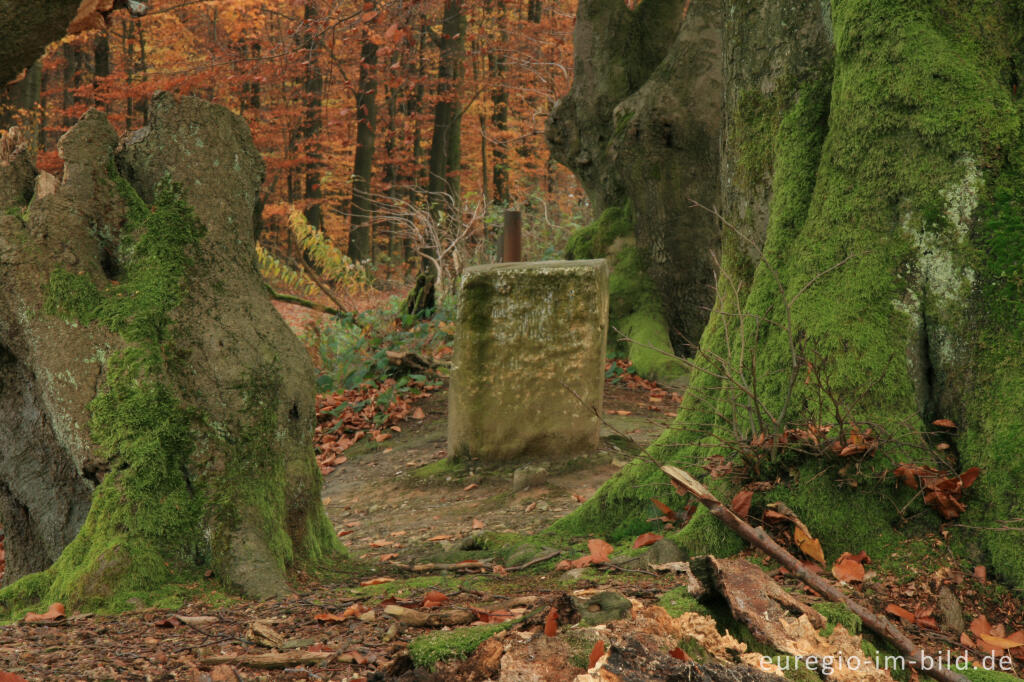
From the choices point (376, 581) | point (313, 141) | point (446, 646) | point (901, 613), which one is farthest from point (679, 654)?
point (313, 141)

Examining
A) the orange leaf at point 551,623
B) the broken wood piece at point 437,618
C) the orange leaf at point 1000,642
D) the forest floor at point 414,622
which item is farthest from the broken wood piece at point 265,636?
the orange leaf at point 1000,642

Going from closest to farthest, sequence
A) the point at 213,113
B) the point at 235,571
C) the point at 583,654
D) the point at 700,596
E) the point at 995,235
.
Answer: the point at 583,654
the point at 700,596
the point at 995,235
the point at 235,571
the point at 213,113

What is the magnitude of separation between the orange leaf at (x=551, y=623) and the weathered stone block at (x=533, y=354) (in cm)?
450

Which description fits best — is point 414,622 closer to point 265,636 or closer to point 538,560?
point 265,636

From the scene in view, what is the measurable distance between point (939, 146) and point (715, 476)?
1.69 metres

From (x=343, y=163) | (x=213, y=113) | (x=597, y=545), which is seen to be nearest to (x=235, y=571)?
(x=597, y=545)

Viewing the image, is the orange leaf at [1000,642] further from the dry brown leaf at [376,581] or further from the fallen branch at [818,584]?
the dry brown leaf at [376,581]

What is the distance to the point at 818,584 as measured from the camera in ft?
9.08

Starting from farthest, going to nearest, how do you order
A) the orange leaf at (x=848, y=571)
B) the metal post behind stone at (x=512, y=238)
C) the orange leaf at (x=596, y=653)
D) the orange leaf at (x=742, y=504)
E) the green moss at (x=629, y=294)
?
the green moss at (x=629, y=294), the metal post behind stone at (x=512, y=238), the orange leaf at (x=742, y=504), the orange leaf at (x=848, y=571), the orange leaf at (x=596, y=653)

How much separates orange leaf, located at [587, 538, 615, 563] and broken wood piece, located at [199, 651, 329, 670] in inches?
55.0

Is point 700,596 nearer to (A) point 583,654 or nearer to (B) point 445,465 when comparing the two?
(A) point 583,654

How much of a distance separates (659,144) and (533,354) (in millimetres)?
4647

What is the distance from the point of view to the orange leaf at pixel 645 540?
374cm

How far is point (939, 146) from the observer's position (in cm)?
346
